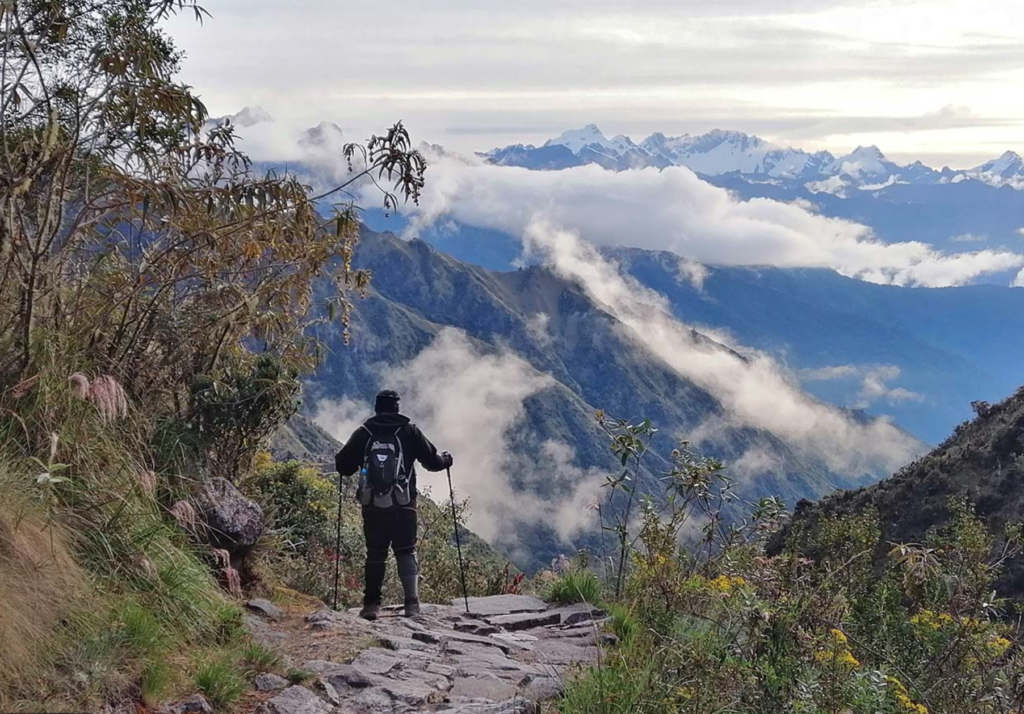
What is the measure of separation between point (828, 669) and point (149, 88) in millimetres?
6830

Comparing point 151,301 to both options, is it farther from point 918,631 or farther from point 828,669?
point 918,631

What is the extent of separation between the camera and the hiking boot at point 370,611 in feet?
29.2

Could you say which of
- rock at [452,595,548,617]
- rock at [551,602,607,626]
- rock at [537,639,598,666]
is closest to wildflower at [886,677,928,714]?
rock at [537,639,598,666]

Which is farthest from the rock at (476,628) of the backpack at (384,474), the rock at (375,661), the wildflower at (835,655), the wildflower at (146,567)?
the wildflower at (835,655)

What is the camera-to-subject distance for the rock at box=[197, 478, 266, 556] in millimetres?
7742

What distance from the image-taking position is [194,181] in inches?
335

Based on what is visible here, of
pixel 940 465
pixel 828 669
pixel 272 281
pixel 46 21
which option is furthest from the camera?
pixel 940 465

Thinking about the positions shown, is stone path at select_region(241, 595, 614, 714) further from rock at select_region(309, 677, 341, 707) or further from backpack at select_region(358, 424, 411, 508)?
backpack at select_region(358, 424, 411, 508)

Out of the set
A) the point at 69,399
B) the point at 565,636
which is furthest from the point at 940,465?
the point at 69,399

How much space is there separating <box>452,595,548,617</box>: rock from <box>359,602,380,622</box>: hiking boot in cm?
114

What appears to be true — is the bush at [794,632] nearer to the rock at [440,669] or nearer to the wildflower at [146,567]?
the rock at [440,669]

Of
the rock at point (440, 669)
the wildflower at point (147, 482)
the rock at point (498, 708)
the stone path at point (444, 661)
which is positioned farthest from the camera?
the rock at point (440, 669)

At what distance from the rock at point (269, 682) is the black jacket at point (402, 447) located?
3462 millimetres

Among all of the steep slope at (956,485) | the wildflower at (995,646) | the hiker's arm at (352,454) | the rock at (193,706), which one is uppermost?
the hiker's arm at (352,454)
